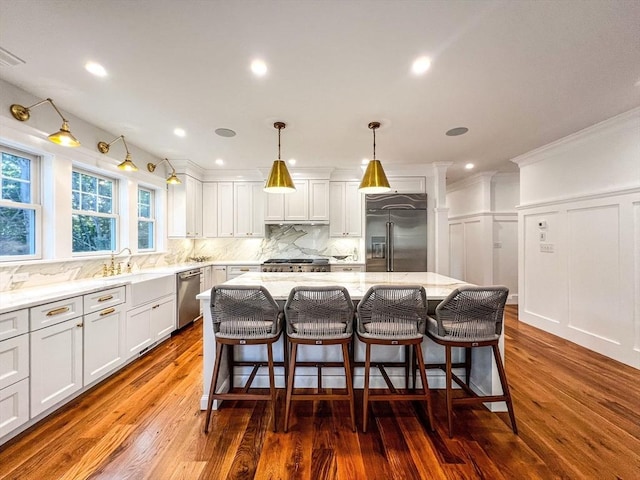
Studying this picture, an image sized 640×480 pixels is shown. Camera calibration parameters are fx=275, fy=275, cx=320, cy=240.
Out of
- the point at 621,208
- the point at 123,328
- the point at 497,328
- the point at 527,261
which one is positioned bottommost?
the point at 123,328

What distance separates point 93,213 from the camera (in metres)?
3.23

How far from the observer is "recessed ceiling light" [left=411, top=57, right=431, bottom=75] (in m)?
1.94

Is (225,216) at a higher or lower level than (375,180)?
lower

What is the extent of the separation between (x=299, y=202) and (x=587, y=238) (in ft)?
12.9

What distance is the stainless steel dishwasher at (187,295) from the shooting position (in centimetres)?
380

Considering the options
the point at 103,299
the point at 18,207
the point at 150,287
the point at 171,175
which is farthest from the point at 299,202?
the point at 18,207

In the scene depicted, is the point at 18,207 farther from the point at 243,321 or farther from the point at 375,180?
the point at 375,180

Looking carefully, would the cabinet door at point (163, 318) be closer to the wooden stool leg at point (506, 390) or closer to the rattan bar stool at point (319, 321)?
the rattan bar stool at point (319, 321)

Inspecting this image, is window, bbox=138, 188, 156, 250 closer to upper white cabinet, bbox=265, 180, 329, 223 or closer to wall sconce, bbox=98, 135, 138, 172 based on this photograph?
wall sconce, bbox=98, 135, 138, 172

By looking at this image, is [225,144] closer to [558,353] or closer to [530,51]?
[530,51]

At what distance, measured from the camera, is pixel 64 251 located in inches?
108

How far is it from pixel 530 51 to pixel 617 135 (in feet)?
6.89

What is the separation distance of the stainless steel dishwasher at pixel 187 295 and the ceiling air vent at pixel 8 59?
2.52 meters

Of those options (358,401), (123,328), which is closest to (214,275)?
(123,328)
